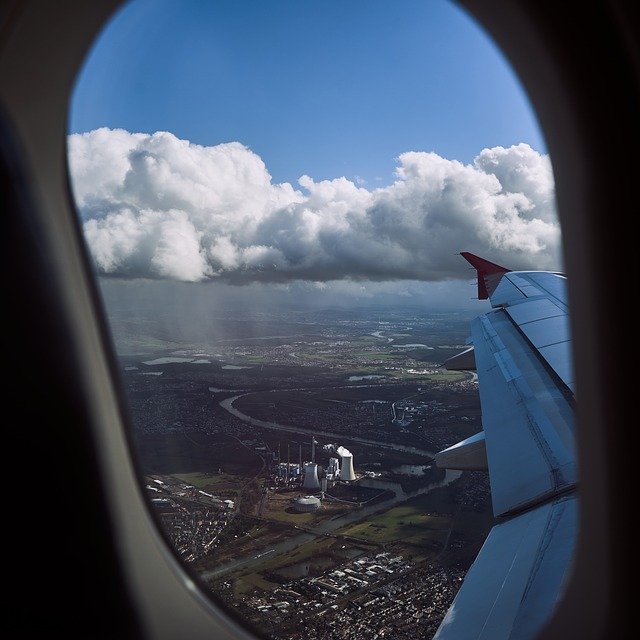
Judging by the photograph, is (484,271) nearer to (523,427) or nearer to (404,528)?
(404,528)

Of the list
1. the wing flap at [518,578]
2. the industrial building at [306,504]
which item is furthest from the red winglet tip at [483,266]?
the wing flap at [518,578]

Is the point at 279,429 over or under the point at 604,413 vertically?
under

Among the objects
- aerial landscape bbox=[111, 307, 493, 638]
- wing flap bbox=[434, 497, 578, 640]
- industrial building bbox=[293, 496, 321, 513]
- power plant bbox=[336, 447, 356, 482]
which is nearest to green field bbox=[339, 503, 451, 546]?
aerial landscape bbox=[111, 307, 493, 638]

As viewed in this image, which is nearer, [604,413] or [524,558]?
[604,413]

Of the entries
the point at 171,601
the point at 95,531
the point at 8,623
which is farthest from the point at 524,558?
the point at 8,623

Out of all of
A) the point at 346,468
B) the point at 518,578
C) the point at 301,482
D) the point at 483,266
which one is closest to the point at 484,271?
the point at 483,266

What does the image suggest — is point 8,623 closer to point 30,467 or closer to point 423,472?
point 30,467
